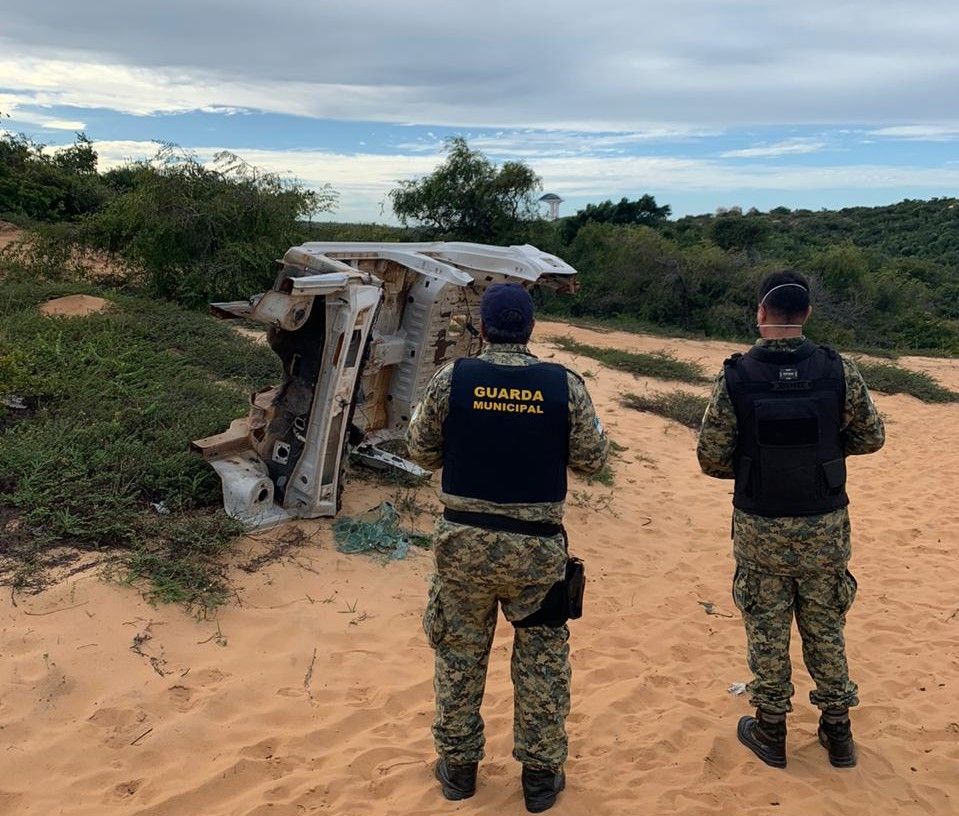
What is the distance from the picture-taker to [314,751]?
3277 mm

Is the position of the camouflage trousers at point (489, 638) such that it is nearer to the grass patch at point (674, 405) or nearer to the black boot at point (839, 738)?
the black boot at point (839, 738)

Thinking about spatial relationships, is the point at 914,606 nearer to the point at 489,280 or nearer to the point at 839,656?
the point at 839,656

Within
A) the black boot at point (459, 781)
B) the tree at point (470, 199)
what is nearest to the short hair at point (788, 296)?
the black boot at point (459, 781)

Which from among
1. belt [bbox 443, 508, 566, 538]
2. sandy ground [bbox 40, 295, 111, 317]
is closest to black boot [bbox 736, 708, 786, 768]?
belt [bbox 443, 508, 566, 538]

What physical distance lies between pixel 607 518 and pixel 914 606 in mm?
2301

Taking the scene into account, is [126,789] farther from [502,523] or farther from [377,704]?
[502,523]

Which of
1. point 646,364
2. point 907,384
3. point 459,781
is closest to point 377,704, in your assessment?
point 459,781

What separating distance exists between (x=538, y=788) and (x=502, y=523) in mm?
1089

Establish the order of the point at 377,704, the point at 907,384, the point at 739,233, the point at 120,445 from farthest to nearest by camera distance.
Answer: the point at 739,233 < the point at 907,384 < the point at 120,445 < the point at 377,704

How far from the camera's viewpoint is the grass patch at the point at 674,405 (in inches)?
394

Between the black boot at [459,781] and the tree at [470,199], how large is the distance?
20.0m

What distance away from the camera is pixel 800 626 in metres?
3.36

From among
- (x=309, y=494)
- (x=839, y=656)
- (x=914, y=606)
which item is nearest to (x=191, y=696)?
(x=309, y=494)

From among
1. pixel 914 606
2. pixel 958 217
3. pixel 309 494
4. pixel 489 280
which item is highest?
pixel 958 217
